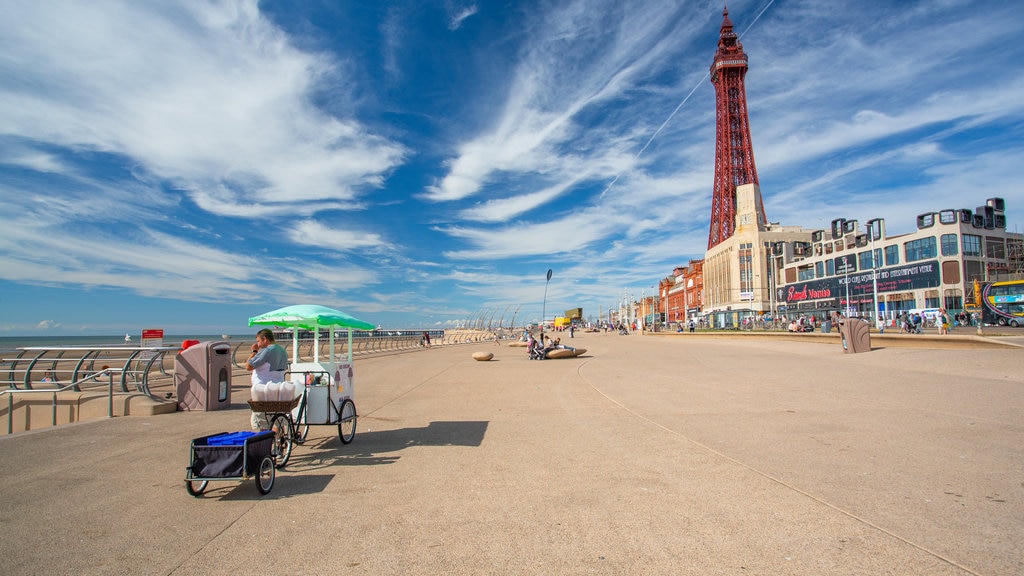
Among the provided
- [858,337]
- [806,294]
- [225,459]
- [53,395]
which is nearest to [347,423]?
[225,459]

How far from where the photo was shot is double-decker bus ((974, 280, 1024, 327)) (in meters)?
42.7

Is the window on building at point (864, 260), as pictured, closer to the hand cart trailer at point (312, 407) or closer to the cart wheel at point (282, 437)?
the hand cart trailer at point (312, 407)

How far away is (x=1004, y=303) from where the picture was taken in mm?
43906

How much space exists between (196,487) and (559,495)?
3.69 m

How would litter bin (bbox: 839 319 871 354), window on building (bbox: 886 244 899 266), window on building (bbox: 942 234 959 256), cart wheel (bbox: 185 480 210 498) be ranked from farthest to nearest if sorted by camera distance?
1. window on building (bbox: 886 244 899 266)
2. window on building (bbox: 942 234 959 256)
3. litter bin (bbox: 839 319 871 354)
4. cart wheel (bbox: 185 480 210 498)

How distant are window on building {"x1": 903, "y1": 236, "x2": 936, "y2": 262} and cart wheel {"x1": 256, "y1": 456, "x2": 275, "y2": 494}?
76067mm

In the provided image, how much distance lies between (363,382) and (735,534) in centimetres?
1443

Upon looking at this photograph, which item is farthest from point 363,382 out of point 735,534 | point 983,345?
point 983,345

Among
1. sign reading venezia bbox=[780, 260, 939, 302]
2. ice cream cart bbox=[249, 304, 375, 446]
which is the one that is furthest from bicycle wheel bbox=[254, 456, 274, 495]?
sign reading venezia bbox=[780, 260, 939, 302]

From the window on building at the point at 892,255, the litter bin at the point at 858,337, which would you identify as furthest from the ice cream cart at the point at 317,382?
the window on building at the point at 892,255

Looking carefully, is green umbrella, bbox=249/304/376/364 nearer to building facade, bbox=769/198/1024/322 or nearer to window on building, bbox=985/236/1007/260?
building facade, bbox=769/198/1024/322

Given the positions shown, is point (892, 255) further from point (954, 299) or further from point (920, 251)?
point (954, 299)

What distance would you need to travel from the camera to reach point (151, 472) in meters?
6.27

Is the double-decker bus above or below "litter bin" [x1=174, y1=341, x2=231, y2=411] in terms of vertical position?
above
